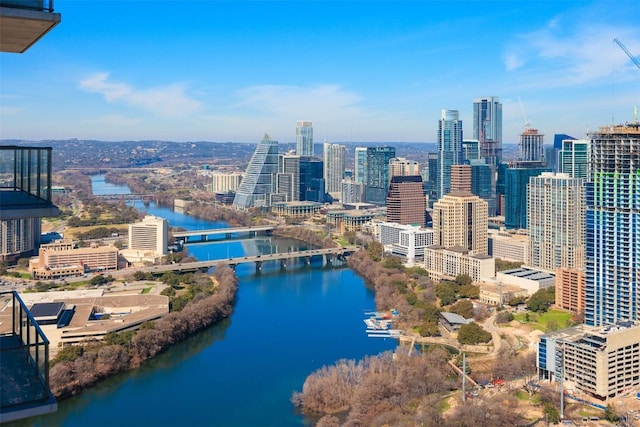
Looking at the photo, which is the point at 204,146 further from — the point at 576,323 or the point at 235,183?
the point at 576,323

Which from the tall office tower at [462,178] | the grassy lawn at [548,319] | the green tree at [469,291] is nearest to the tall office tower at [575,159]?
the tall office tower at [462,178]

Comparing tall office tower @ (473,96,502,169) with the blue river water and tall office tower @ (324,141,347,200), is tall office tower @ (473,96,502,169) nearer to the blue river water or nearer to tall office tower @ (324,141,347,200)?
tall office tower @ (324,141,347,200)

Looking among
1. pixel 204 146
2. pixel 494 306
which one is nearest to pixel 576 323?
pixel 494 306

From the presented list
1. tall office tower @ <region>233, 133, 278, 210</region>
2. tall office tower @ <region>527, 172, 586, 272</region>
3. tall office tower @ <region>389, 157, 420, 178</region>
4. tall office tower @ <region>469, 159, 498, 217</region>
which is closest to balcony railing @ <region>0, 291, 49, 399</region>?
tall office tower @ <region>527, 172, 586, 272</region>

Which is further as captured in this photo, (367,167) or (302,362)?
(367,167)

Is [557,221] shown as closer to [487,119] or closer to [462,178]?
[462,178]

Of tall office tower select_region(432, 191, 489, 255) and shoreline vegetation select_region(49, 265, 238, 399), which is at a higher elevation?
tall office tower select_region(432, 191, 489, 255)

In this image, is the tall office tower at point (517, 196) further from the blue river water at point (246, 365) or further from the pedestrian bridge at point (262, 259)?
the blue river water at point (246, 365)
